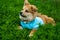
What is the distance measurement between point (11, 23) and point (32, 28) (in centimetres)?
65

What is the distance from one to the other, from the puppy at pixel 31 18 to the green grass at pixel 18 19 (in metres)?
0.12

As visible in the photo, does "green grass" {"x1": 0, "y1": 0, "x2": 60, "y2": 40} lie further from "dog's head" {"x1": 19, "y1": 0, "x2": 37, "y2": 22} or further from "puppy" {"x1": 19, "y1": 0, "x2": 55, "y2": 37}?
"dog's head" {"x1": 19, "y1": 0, "x2": 37, "y2": 22}

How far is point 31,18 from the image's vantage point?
6.62 m

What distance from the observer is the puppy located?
656cm

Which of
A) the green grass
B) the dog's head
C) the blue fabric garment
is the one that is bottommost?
the green grass

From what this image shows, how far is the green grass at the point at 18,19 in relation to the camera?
6578 mm

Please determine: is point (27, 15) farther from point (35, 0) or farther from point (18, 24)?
point (35, 0)

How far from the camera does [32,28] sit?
22.2 feet

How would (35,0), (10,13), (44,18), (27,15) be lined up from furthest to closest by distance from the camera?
(35,0)
(10,13)
(44,18)
(27,15)

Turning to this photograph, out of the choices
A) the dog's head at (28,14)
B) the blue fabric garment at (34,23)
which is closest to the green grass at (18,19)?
the blue fabric garment at (34,23)

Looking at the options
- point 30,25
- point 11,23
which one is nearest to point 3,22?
point 11,23

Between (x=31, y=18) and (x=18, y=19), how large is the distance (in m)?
0.78

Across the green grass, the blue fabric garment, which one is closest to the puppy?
the blue fabric garment

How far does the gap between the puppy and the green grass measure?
125mm
